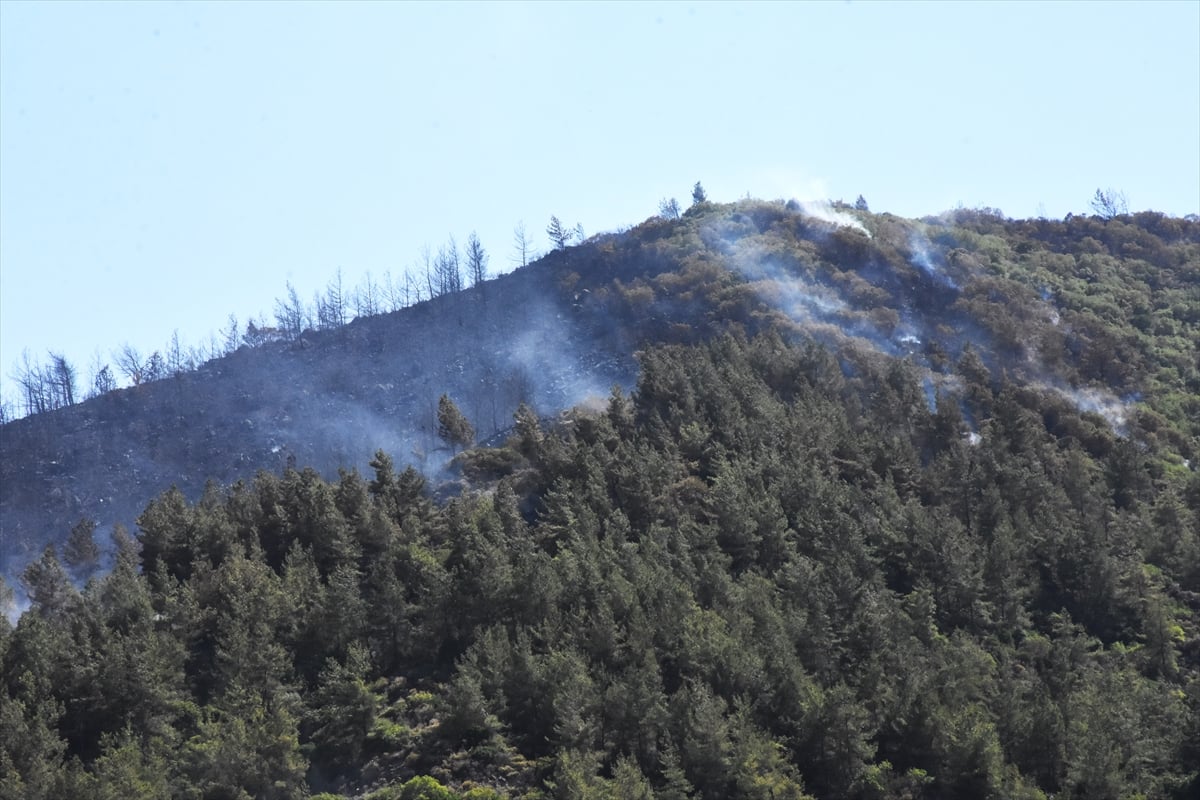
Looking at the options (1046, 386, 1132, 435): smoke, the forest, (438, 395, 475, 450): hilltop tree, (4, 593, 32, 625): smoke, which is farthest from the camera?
(1046, 386, 1132, 435): smoke

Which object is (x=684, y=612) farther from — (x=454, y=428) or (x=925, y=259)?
(x=925, y=259)

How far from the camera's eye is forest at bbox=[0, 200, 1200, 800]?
40.6 metres

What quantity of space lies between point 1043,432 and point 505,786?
43941 millimetres

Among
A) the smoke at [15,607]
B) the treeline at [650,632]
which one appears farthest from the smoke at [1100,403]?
the smoke at [15,607]

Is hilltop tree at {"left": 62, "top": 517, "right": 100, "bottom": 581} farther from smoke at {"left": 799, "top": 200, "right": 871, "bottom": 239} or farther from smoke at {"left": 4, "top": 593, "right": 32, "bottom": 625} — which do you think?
smoke at {"left": 799, "top": 200, "right": 871, "bottom": 239}

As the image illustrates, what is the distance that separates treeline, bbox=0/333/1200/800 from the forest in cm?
15

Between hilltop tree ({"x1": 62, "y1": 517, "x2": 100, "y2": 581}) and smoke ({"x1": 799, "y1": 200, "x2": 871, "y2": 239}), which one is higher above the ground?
smoke ({"x1": 799, "y1": 200, "x2": 871, "y2": 239})

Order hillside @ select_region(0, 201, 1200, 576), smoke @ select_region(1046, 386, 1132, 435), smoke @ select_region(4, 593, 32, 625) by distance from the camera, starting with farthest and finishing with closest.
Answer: hillside @ select_region(0, 201, 1200, 576)
smoke @ select_region(1046, 386, 1132, 435)
smoke @ select_region(4, 593, 32, 625)

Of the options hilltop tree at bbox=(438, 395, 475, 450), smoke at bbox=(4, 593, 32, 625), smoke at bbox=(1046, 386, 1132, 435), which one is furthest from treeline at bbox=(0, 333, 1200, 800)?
smoke at bbox=(1046, 386, 1132, 435)

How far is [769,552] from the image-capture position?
53.8 meters

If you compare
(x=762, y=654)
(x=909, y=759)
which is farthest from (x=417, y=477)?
(x=909, y=759)

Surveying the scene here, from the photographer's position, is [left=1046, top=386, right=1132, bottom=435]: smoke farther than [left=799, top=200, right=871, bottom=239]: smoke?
No

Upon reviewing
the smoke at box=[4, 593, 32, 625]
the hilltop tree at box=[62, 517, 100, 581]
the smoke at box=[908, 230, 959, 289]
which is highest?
the smoke at box=[908, 230, 959, 289]

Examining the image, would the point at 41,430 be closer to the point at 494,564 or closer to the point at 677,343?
the point at 677,343
